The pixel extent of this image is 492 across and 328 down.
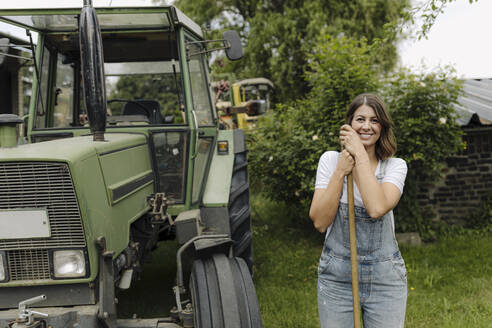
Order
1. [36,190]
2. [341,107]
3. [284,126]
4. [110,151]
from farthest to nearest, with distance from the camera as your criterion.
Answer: [284,126]
[341,107]
[110,151]
[36,190]

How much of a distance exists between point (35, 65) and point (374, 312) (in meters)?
3.14

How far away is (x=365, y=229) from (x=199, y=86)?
2.36 meters

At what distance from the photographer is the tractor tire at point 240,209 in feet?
12.8

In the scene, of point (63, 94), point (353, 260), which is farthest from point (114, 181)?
point (63, 94)

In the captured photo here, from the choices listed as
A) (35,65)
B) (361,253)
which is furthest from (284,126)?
(361,253)

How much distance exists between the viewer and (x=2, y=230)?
236 cm

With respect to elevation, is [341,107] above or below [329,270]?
above

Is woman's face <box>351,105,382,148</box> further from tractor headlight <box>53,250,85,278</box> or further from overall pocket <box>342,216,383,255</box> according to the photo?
tractor headlight <box>53,250,85,278</box>

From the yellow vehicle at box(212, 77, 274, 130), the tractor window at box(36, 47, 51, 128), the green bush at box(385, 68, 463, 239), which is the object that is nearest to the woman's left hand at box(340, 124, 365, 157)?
the tractor window at box(36, 47, 51, 128)

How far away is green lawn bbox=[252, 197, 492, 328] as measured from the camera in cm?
415

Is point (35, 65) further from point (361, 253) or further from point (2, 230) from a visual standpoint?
point (361, 253)

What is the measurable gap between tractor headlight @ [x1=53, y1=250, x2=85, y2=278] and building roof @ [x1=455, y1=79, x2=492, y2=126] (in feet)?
16.8

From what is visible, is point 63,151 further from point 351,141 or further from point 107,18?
point 107,18

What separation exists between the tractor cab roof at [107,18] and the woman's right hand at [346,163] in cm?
188
